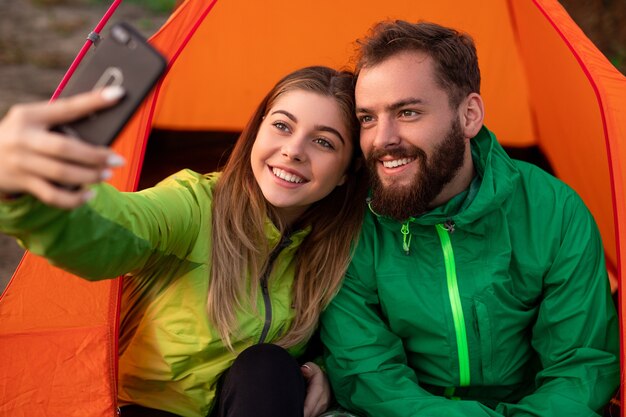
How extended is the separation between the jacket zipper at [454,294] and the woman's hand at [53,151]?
0.95 metres

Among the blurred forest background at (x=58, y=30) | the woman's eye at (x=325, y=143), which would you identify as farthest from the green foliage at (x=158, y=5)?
the woman's eye at (x=325, y=143)

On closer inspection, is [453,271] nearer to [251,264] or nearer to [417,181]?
[417,181]

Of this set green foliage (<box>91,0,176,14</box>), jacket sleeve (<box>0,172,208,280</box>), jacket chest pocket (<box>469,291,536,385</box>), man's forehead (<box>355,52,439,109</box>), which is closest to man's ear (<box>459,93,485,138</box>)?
man's forehead (<box>355,52,439,109</box>)

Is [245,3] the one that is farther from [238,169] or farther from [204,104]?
[238,169]

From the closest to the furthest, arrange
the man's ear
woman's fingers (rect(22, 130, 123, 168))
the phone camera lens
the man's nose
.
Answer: woman's fingers (rect(22, 130, 123, 168))
the phone camera lens
the man's nose
the man's ear

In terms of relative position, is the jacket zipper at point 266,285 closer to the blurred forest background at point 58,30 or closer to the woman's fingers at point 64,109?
the woman's fingers at point 64,109

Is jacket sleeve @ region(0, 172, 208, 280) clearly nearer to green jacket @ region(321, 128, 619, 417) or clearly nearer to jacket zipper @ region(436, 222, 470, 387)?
green jacket @ region(321, 128, 619, 417)

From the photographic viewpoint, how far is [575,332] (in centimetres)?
174

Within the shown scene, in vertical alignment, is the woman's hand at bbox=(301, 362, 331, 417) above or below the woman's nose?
below

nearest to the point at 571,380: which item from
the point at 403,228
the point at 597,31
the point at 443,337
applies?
the point at 443,337

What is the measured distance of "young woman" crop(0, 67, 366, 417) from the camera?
63.8 inches

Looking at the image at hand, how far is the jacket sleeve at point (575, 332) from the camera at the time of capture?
1.71m

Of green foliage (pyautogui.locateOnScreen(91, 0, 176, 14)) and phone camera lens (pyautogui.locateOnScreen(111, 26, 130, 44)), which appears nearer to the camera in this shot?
phone camera lens (pyautogui.locateOnScreen(111, 26, 130, 44))

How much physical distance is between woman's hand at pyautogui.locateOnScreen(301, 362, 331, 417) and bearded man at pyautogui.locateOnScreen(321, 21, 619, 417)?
3 cm
